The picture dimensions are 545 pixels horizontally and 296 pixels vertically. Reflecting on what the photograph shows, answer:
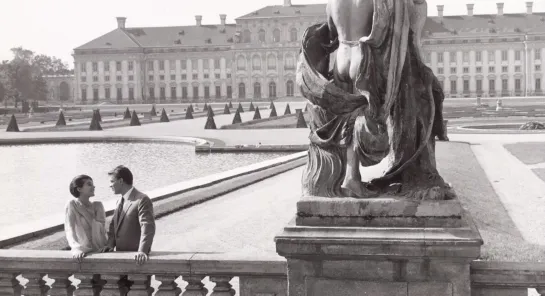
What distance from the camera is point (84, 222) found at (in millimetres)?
4375

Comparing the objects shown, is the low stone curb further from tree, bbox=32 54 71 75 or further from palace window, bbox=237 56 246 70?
tree, bbox=32 54 71 75

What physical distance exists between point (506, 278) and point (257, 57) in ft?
286

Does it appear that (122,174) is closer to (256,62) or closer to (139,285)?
(139,285)

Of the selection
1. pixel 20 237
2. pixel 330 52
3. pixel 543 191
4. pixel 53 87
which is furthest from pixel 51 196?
pixel 53 87

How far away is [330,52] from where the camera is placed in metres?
3.98

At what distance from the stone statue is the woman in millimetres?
1309

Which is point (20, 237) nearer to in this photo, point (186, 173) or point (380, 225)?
point (380, 225)

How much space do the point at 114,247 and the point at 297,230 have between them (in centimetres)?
133

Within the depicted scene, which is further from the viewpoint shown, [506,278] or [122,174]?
[122,174]

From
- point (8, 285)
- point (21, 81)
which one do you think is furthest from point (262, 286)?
point (21, 81)

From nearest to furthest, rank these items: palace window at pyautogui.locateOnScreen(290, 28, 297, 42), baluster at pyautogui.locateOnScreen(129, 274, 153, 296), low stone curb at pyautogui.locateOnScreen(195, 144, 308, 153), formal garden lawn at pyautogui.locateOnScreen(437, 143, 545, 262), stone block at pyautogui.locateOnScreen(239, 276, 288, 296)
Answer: stone block at pyautogui.locateOnScreen(239, 276, 288, 296), baluster at pyautogui.locateOnScreen(129, 274, 153, 296), formal garden lawn at pyautogui.locateOnScreen(437, 143, 545, 262), low stone curb at pyautogui.locateOnScreen(195, 144, 308, 153), palace window at pyautogui.locateOnScreen(290, 28, 297, 42)

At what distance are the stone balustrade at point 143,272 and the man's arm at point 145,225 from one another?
0.07 meters

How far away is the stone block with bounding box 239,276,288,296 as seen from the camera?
13.0ft

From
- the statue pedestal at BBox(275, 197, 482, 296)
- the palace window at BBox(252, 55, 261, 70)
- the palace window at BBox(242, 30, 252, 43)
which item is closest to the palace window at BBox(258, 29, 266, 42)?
the palace window at BBox(242, 30, 252, 43)
